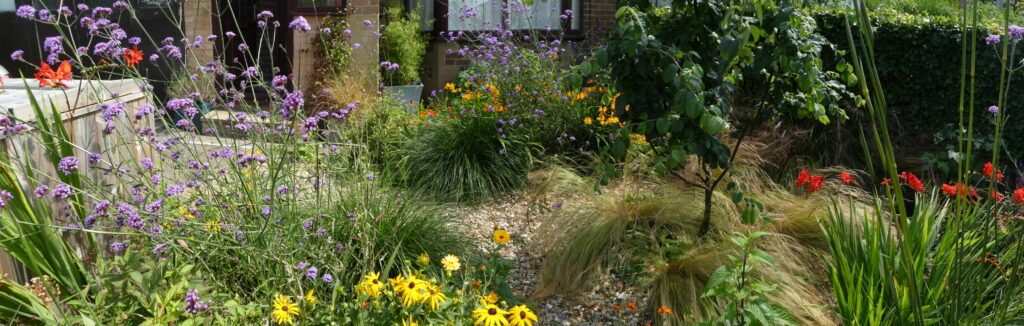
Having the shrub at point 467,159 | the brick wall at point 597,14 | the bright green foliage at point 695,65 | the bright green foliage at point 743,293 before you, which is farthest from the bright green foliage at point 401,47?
the bright green foliage at point 743,293

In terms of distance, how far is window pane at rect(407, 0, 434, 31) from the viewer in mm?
9492

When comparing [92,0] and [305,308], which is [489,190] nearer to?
[305,308]

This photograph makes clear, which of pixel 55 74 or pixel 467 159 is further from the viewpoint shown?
pixel 467 159

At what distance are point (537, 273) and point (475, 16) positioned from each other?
5850 millimetres

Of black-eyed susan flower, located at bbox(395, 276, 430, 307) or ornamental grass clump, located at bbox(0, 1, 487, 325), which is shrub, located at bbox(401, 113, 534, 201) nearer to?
ornamental grass clump, located at bbox(0, 1, 487, 325)

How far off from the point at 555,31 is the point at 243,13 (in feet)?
12.5

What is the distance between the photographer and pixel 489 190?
17.0 ft

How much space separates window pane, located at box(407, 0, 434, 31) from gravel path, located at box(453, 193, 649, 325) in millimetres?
4824

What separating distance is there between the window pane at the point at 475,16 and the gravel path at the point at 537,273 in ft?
15.6

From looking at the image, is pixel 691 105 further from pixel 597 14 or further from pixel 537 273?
pixel 597 14

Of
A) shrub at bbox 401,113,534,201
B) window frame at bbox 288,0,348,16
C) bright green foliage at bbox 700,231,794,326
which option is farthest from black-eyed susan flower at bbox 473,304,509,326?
window frame at bbox 288,0,348,16

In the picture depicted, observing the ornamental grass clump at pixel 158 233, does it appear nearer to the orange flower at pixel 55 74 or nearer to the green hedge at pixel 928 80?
the orange flower at pixel 55 74

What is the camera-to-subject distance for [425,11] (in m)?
9.62

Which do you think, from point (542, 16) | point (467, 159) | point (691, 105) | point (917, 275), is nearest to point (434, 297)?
point (691, 105)
